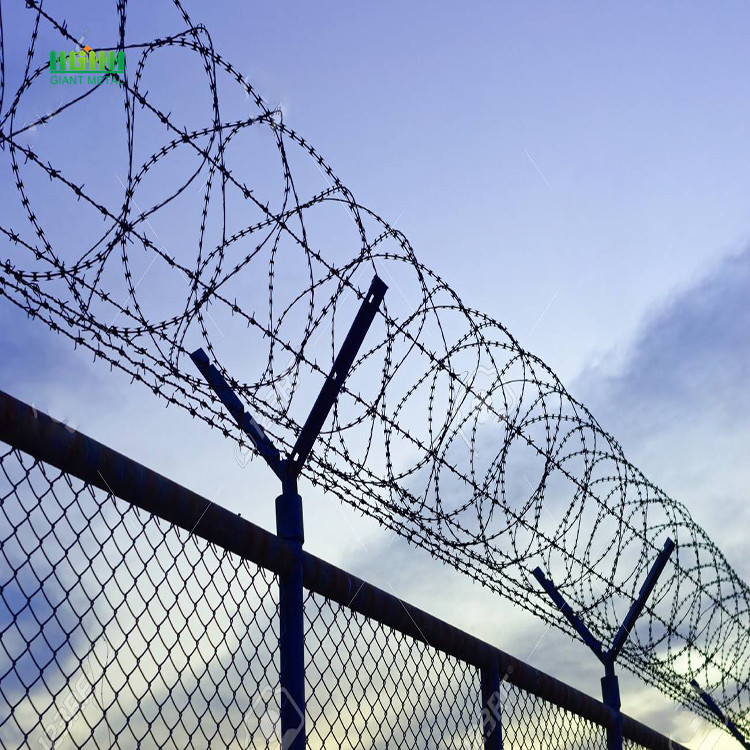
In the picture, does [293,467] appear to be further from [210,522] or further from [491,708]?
[491,708]

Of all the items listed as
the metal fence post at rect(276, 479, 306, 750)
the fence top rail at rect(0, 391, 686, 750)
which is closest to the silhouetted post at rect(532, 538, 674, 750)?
the fence top rail at rect(0, 391, 686, 750)

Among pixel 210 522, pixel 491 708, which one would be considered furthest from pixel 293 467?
pixel 491 708

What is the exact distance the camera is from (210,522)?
2.85 m

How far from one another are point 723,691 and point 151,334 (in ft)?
18.7

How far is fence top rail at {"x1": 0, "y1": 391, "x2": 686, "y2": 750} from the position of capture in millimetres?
2416

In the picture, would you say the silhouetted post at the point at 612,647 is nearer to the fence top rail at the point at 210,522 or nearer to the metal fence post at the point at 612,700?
the metal fence post at the point at 612,700

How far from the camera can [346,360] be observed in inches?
129

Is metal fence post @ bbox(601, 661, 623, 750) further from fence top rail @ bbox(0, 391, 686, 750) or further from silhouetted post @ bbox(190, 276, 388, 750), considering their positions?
silhouetted post @ bbox(190, 276, 388, 750)

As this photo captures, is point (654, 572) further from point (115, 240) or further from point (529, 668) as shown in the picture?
point (115, 240)

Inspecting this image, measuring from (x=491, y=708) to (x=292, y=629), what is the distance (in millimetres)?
1475

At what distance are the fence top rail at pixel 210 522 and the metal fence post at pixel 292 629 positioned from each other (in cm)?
5

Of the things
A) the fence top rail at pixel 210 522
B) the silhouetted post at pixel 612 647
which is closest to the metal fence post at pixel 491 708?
the fence top rail at pixel 210 522

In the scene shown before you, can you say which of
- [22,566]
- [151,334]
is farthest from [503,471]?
[22,566]

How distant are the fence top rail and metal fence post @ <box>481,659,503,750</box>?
41 mm
